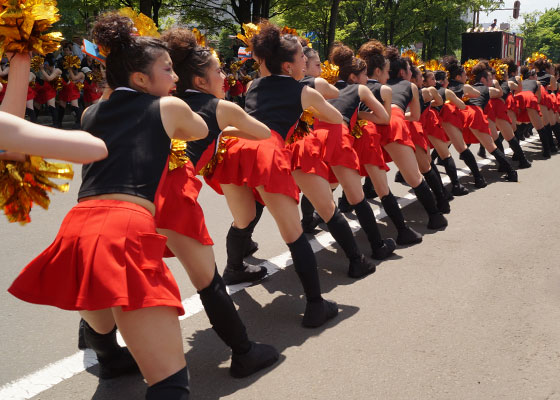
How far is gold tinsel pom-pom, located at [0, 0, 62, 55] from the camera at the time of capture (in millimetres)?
2045

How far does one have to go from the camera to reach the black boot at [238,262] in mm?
4496

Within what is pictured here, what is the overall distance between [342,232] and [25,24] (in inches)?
116

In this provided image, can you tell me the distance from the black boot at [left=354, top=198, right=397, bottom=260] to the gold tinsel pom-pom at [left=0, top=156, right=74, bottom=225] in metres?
3.34

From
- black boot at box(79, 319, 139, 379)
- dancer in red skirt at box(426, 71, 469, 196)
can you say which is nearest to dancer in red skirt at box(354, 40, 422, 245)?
dancer in red skirt at box(426, 71, 469, 196)

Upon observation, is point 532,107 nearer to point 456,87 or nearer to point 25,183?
point 456,87

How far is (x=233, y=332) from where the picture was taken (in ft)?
10.2

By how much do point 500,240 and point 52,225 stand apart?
4647 millimetres

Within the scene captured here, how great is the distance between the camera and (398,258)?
17.1 feet

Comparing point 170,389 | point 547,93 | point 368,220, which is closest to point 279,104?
point 368,220

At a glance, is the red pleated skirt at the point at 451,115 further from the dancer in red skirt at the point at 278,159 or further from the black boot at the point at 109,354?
the black boot at the point at 109,354

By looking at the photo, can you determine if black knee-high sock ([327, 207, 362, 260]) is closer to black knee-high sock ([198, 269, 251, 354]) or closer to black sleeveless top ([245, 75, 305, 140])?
black sleeveless top ([245, 75, 305, 140])

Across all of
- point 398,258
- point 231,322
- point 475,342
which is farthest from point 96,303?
point 398,258

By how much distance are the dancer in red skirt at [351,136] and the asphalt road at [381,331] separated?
377 mm

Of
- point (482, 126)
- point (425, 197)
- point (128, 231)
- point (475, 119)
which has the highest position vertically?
point (128, 231)
